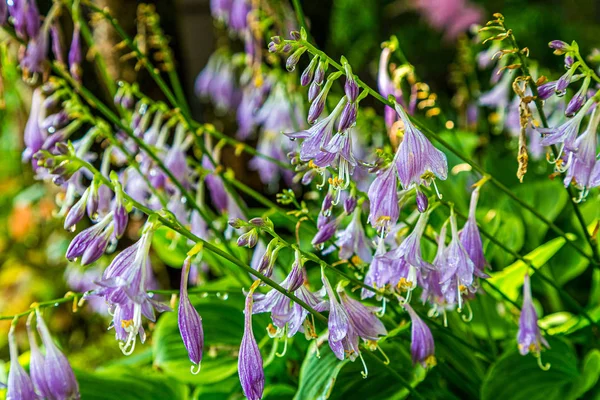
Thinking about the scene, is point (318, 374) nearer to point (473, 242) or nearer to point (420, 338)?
point (420, 338)

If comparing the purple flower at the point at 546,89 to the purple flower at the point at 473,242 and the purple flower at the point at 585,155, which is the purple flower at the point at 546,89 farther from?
the purple flower at the point at 473,242

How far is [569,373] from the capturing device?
1.26 m

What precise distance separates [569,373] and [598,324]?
12 centimetres

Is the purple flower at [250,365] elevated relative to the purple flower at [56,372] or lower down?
elevated

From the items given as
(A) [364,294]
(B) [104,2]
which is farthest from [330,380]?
(B) [104,2]

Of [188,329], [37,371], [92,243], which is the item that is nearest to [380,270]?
[188,329]

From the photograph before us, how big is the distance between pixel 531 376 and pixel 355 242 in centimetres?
46

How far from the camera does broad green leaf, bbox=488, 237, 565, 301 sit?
1287mm

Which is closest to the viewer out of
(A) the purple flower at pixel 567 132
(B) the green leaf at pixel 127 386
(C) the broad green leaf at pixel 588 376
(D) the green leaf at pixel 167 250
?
(A) the purple flower at pixel 567 132

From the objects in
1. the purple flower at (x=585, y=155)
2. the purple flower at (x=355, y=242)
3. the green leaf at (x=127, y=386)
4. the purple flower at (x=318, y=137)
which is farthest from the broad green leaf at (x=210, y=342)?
the purple flower at (x=585, y=155)

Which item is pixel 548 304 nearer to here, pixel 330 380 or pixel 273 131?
pixel 273 131

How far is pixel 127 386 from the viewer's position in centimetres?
140

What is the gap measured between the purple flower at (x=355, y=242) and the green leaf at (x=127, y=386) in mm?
607

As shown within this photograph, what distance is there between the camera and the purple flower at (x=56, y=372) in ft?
3.12
